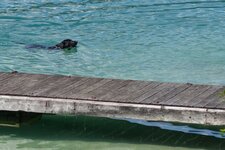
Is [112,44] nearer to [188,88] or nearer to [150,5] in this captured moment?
[150,5]

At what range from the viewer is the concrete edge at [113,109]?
8.95 m

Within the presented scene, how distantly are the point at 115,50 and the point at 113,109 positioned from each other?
6.41 meters

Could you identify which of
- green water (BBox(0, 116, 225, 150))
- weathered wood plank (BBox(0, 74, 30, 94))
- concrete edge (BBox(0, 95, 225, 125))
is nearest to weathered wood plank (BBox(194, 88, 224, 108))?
concrete edge (BBox(0, 95, 225, 125))

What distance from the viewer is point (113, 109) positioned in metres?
9.34

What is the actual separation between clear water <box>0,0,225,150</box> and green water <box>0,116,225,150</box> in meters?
0.01

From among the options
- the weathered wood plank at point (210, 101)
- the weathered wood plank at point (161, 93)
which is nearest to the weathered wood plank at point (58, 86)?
the weathered wood plank at point (161, 93)

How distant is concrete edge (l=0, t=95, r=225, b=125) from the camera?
29.4 ft

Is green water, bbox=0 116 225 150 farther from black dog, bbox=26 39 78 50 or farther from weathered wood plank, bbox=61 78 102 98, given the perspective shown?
black dog, bbox=26 39 78 50

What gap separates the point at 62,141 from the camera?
31.4 ft

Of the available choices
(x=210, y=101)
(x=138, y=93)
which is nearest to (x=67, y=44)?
(x=138, y=93)

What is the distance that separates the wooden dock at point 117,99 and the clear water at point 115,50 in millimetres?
398

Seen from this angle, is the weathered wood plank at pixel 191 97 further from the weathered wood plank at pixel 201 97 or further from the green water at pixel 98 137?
the green water at pixel 98 137

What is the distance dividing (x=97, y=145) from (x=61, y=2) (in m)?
12.4

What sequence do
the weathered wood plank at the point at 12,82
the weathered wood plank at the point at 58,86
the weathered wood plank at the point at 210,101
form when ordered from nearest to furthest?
the weathered wood plank at the point at 210,101 → the weathered wood plank at the point at 58,86 → the weathered wood plank at the point at 12,82
